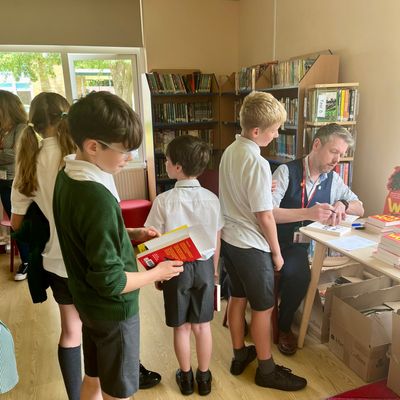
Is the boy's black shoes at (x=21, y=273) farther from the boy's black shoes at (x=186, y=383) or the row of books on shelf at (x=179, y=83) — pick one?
the row of books on shelf at (x=179, y=83)

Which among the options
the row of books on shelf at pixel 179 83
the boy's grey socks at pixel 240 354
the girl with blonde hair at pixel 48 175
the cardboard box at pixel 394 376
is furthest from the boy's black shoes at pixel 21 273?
the cardboard box at pixel 394 376

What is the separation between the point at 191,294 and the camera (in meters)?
1.71

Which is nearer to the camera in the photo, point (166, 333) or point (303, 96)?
point (166, 333)

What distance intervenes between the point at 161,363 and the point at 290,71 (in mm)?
2487

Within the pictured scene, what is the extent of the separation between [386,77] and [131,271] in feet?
7.55

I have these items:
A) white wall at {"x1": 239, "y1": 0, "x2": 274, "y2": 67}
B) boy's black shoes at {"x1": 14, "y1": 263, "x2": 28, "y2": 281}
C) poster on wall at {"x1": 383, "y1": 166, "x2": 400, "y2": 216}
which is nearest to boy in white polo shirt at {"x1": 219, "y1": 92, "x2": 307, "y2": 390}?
poster on wall at {"x1": 383, "y1": 166, "x2": 400, "y2": 216}

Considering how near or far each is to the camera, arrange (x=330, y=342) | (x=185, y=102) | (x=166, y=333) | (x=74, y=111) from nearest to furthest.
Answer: (x=74, y=111) < (x=330, y=342) < (x=166, y=333) < (x=185, y=102)

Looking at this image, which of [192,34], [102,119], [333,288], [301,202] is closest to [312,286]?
[333,288]

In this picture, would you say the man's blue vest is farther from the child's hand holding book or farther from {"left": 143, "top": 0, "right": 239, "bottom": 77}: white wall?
{"left": 143, "top": 0, "right": 239, "bottom": 77}: white wall

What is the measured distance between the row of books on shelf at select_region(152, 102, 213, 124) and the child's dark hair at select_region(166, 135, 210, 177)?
2700mm

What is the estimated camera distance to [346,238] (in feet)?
6.37

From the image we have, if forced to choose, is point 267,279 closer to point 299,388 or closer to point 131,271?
point 299,388

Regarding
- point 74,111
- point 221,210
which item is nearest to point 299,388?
point 221,210

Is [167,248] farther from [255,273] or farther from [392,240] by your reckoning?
[392,240]
